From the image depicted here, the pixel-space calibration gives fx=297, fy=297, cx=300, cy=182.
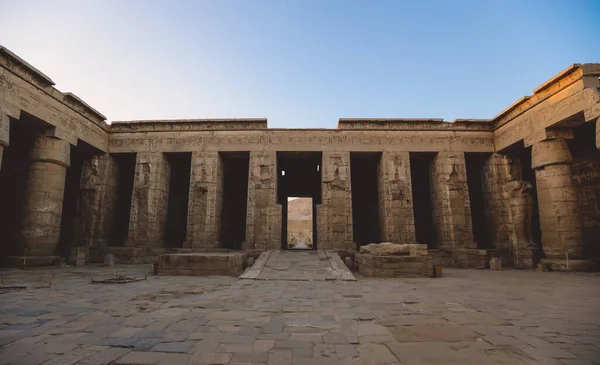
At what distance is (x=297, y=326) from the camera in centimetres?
389

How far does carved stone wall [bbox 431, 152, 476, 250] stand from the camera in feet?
45.3

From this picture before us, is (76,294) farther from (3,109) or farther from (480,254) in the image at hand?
(480,254)

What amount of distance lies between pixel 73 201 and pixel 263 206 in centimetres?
1051

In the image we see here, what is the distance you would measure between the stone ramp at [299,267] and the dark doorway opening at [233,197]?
5038mm

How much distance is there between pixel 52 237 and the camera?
1175cm

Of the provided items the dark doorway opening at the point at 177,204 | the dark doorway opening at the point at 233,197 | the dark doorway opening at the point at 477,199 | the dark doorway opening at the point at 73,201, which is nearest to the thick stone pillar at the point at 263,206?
the dark doorway opening at the point at 233,197

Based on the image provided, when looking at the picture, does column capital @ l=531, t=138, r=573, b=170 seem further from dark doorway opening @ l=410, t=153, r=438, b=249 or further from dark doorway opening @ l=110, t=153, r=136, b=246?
dark doorway opening @ l=110, t=153, r=136, b=246

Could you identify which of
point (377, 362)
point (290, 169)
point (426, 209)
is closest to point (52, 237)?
point (290, 169)

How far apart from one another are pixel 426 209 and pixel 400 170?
556 centimetres

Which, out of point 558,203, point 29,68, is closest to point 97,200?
point 29,68

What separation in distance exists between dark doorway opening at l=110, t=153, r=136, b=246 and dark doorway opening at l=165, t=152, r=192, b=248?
2196 millimetres

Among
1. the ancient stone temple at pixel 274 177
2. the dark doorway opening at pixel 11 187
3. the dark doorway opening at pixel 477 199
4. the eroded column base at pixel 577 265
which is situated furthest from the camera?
the dark doorway opening at pixel 477 199

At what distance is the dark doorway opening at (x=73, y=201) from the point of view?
1430 centimetres

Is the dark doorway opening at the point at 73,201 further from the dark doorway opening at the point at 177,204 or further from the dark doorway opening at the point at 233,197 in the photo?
the dark doorway opening at the point at 233,197
